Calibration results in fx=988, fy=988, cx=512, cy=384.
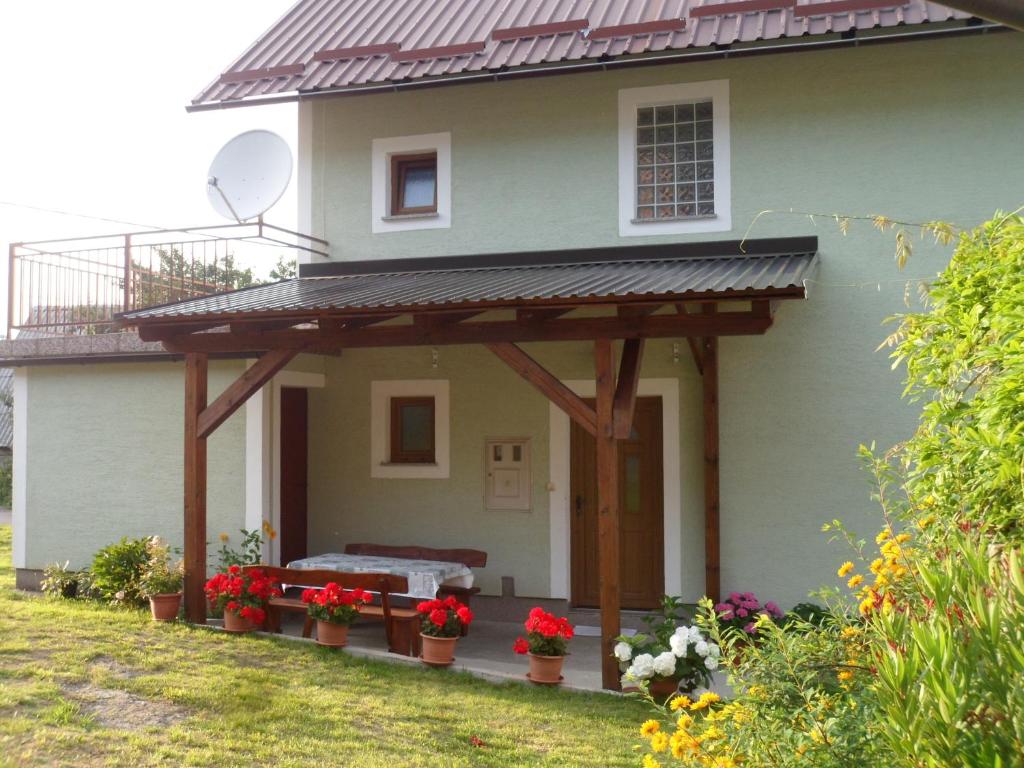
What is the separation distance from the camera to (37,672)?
21.9ft

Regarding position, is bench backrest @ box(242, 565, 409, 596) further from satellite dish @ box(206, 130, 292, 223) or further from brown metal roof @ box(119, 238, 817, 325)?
satellite dish @ box(206, 130, 292, 223)

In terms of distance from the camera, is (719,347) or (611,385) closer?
(611,385)

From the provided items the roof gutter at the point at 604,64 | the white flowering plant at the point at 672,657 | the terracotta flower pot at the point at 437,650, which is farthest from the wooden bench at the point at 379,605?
the roof gutter at the point at 604,64

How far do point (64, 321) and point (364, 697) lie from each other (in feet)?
21.7

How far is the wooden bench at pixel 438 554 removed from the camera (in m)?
9.04

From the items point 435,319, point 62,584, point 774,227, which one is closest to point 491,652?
point 435,319

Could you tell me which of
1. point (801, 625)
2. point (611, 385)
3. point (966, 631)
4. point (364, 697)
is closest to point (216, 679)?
point (364, 697)

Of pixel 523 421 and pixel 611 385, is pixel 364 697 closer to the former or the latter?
pixel 611 385

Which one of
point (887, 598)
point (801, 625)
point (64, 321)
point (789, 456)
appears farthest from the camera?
point (64, 321)

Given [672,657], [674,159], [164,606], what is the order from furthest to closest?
1. [674,159]
2. [164,606]
3. [672,657]

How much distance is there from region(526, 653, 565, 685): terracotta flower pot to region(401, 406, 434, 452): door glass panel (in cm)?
349

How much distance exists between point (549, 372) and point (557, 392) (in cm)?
117

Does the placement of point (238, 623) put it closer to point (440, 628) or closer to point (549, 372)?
point (440, 628)

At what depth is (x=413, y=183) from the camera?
10.3 metres
